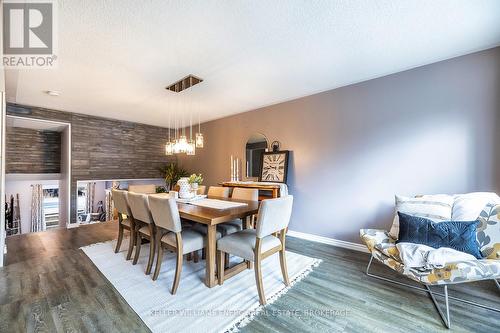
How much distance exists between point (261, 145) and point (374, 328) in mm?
3112

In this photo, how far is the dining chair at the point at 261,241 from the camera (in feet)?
6.13

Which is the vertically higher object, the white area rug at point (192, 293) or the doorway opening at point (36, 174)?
the doorway opening at point (36, 174)

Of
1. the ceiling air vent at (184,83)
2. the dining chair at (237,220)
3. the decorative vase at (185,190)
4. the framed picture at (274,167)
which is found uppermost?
the ceiling air vent at (184,83)

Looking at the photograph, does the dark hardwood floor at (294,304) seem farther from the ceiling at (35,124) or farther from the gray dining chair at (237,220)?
the ceiling at (35,124)

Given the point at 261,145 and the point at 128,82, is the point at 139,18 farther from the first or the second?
the point at 261,145

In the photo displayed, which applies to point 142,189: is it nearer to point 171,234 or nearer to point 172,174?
point 171,234

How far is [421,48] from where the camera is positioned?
7.30ft

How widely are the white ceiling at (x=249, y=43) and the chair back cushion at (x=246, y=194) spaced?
5.12ft

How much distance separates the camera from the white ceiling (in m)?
1.66

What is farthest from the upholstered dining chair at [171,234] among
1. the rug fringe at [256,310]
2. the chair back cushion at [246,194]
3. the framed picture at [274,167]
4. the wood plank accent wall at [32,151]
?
the wood plank accent wall at [32,151]

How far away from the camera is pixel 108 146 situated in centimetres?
502

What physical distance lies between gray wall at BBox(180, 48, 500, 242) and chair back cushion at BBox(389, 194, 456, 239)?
37 centimetres

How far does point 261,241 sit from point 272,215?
0.83 ft

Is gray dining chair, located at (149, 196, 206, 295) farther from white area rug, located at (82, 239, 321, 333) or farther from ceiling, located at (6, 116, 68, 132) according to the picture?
ceiling, located at (6, 116, 68, 132)
